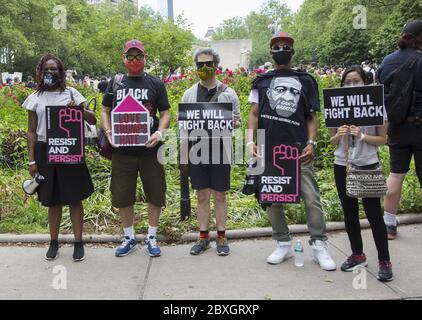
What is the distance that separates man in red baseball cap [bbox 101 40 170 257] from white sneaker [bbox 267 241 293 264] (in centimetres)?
111

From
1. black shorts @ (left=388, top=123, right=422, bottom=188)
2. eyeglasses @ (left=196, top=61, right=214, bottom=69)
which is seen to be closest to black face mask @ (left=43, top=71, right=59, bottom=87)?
eyeglasses @ (left=196, top=61, right=214, bottom=69)

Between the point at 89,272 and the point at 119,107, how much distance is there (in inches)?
60.7

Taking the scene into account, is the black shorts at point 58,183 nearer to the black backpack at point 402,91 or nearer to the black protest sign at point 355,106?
the black protest sign at point 355,106

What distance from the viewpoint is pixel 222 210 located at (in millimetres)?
4719

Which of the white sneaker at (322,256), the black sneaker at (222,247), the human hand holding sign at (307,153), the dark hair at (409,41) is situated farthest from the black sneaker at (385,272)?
the dark hair at (409,41)

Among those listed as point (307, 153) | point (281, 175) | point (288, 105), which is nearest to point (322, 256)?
point (281, 175)

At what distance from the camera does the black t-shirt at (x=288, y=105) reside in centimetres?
417

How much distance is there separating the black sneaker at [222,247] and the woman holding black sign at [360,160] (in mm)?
1176

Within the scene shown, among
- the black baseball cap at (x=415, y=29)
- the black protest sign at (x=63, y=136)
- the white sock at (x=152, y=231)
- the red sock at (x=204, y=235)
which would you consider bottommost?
the red sock at (x=204, y=235)

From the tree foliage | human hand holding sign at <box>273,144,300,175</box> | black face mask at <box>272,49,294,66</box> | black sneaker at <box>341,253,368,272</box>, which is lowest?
black sneaker at <box>341,253,368,272</box>

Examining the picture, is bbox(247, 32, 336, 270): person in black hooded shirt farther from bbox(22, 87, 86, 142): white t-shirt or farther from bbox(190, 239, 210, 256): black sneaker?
bbox(22, 87, 86, 142): white t-shirt

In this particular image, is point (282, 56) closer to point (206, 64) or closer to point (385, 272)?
point (206, 64)

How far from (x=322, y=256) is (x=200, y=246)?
47.4 inches

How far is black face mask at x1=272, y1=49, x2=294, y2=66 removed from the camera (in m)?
4.20
